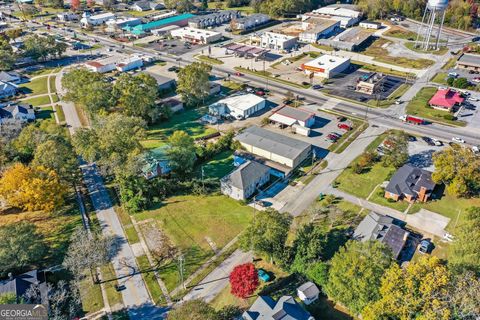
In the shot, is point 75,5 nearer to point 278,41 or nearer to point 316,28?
point 278,41

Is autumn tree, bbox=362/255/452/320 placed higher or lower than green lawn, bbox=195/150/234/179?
higher

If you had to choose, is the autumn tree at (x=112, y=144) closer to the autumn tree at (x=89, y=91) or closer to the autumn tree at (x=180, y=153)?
the autumn tree at (x=180, y=153)

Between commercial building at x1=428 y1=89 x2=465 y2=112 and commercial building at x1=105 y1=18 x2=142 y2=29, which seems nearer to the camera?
commercial building at x1=428 y1=89 x2=465 y2=112

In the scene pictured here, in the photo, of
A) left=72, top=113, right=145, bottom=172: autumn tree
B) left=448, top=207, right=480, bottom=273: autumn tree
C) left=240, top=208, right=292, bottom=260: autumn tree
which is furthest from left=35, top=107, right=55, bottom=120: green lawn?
left=448, top=207, right=480, bottom=273: autumn tree

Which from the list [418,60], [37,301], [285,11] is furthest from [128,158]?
[285,11]

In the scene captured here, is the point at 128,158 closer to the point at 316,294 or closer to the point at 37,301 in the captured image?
the point at 37,301

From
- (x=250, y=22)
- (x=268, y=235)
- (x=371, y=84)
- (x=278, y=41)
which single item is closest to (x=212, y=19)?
(x=250, y=22)

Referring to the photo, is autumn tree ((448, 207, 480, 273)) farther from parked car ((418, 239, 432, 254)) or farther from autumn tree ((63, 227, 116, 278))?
autumn tree ((63, 227, 116, 278))
